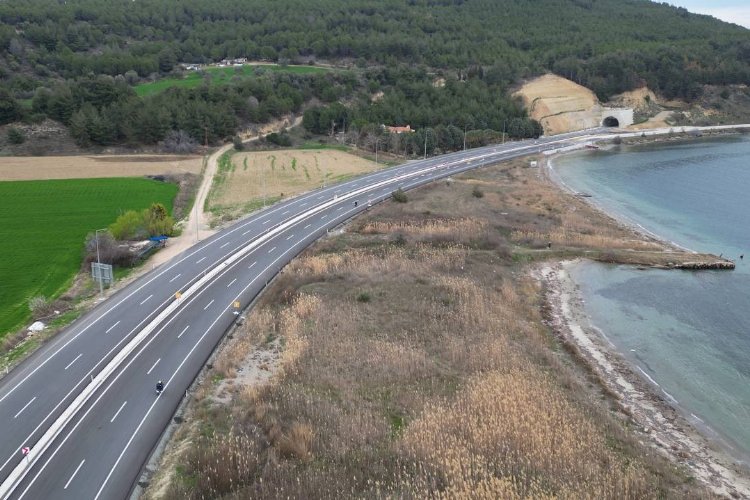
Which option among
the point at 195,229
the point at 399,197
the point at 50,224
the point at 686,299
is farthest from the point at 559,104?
the point at 50,224

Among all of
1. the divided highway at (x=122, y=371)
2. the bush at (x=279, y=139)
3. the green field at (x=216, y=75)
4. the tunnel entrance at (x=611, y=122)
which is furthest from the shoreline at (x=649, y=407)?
the tunnel entrance at (x=611, y=122)

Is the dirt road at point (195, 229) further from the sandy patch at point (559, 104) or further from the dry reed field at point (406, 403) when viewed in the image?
the sandy patch at point (559, 104)

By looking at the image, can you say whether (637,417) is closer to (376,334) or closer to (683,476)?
(683,476)

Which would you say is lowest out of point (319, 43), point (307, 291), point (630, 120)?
point (307, 291)

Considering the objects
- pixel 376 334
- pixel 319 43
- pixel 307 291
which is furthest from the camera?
pixel 319 43

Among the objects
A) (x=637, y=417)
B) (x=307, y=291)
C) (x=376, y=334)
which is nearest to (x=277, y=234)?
(x=307, y=291)
